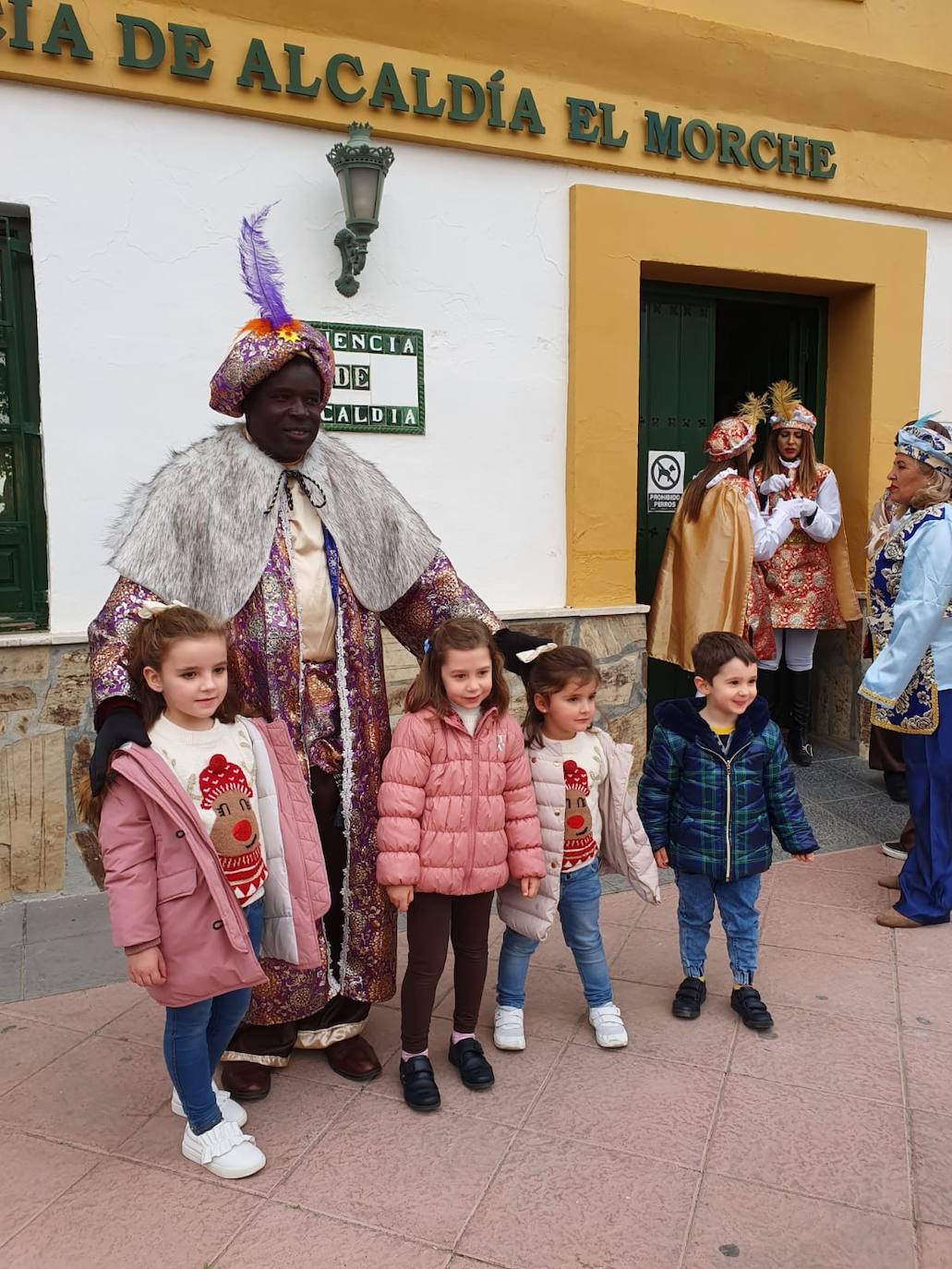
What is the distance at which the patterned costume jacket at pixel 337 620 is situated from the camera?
257 cm

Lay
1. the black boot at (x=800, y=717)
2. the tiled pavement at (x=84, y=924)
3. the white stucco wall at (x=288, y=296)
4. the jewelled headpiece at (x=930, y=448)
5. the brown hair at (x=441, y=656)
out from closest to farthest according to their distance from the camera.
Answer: the brown hair at (x=441, y=656)
the tiled pavement at (x=84, y=924)
the jewelled headpiece at (x=930, y=448)
the white stucco wall at (x=288, y=296)
the black boot at (x=800, y=717)

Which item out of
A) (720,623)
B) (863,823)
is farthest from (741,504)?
(863,823)

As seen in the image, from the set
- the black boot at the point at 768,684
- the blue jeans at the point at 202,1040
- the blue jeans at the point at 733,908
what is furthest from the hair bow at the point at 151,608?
the black boot at the point at 768,684

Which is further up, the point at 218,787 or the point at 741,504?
the point at 741,504

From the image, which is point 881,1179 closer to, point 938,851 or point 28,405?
point 938,851

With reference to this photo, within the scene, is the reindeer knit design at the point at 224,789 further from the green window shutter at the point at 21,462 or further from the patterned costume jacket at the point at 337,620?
the green window shutter at the point at 21,462

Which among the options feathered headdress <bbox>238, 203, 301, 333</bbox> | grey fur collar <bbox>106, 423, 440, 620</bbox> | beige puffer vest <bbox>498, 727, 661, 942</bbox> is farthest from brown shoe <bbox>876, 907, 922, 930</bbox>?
feathered headdress <bbox>238, 203, 301, 333</bbox>

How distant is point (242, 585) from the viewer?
2.60m

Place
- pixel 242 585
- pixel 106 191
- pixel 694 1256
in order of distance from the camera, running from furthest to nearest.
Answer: pixel 106 191 → pixel 242 585 → pixel 694 1256

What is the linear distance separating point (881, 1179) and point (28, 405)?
4.00m

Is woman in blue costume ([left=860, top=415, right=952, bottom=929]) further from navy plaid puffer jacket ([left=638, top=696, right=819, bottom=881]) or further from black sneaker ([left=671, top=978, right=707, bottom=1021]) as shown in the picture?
black sneaker ([left=671, top=978, right=707, bottom=1021])

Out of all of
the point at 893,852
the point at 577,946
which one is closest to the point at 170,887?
the point at 577,946

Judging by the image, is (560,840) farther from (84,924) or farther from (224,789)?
(84,924)

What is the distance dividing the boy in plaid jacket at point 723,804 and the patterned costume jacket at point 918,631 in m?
0.76
